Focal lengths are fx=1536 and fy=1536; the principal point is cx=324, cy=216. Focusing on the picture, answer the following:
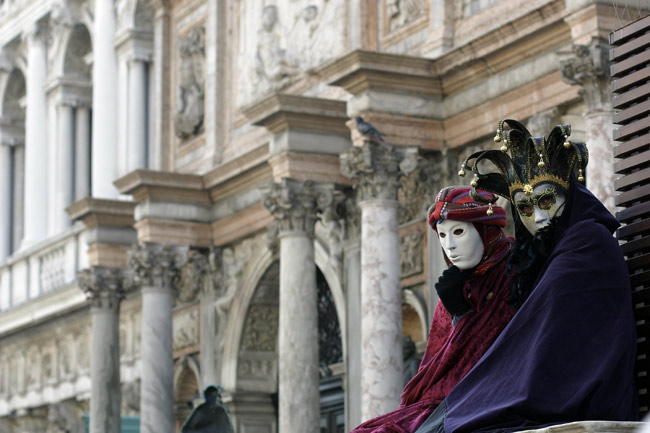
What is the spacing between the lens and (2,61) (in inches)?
1069

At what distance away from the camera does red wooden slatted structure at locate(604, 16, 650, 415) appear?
4031 mm

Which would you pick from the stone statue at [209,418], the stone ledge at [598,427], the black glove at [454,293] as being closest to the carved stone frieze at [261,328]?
the stone statue at [209,418]

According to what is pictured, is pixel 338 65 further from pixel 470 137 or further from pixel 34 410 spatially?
pixel 34 410

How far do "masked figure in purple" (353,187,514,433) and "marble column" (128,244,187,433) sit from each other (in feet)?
44.5

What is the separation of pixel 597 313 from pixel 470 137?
35.6 ft

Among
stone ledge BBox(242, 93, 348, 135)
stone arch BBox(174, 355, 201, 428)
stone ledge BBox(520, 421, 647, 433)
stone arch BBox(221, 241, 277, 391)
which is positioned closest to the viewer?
stone ledge BBox(520, 421, 647, 433)

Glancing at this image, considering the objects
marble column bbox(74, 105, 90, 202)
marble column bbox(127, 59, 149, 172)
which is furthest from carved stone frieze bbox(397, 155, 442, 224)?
marble column bbox(74, 105, 90, 202)

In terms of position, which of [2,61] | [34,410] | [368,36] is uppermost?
[2,61]

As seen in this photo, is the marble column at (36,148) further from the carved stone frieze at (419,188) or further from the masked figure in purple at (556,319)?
the masked figure in purple at (556,319)

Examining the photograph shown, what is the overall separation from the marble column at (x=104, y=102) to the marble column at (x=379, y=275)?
879 cm

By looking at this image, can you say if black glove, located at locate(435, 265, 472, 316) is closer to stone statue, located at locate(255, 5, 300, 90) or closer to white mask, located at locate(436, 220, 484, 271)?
white mask, located at locate(436, 220, 484, 271)

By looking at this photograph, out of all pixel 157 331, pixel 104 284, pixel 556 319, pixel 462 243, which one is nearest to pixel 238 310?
pixel 157 331

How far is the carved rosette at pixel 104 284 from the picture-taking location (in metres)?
19.8

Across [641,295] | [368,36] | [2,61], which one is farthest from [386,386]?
[2,61]
